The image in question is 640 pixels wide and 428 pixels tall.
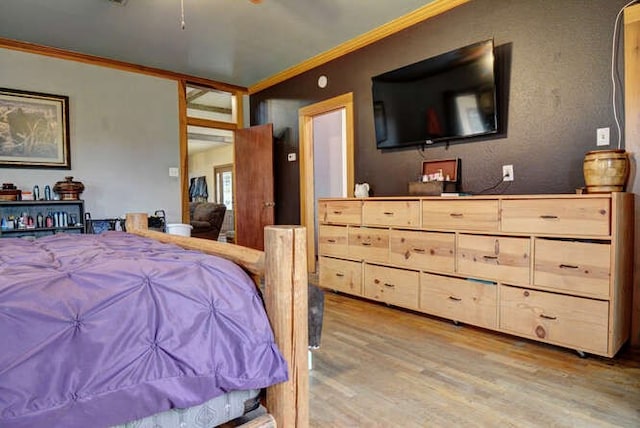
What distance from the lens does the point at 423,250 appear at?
2.86 m

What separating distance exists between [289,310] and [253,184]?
417 centimetres

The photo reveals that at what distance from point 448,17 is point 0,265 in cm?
339

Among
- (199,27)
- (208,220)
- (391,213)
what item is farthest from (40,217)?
(391,213)

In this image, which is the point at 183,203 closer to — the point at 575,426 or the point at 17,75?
the point at 17,75

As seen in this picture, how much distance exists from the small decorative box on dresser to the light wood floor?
135 mm

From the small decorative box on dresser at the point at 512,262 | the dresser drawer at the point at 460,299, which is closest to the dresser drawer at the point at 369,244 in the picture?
the small decorative box on dresser at the point at 512,262

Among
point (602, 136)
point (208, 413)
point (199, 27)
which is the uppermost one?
point (199, 27)

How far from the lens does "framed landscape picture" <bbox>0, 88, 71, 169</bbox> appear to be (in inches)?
151

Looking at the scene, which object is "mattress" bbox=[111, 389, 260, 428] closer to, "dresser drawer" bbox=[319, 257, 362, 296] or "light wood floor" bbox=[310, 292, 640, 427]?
"light wood floor" bbox=[310, 292, 640, 427]

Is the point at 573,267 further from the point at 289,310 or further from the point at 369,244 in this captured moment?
the point at 289,310

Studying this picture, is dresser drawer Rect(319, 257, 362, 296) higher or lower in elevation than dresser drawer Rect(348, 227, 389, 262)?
lower

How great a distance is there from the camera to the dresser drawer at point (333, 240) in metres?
3.51

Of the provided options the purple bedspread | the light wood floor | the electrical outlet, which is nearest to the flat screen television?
the electrical outlet

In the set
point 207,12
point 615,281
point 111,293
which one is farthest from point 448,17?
point 111,293
